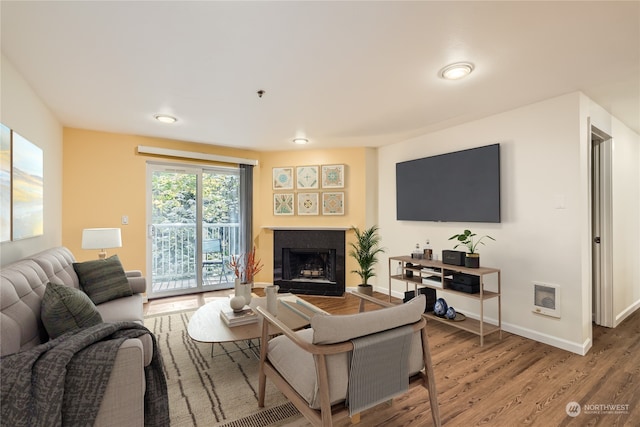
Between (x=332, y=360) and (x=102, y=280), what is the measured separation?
7.87 ft

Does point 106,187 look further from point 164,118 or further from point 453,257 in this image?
point 453,257

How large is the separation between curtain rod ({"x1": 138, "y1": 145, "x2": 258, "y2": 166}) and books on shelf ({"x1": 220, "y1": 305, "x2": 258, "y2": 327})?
272 cm

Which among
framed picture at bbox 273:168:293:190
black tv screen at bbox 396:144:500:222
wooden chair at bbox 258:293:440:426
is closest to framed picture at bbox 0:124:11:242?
wooden chair at bbox 258:293:440:426

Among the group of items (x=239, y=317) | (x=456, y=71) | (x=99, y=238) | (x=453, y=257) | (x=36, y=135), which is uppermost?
(x=456, y=71)

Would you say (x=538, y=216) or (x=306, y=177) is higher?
(x=306, y=177)

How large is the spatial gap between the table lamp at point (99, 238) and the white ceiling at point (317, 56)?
1.28 m

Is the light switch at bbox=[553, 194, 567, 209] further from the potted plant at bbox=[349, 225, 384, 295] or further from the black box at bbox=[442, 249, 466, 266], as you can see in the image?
the potted plant at bbox=[349, 225, 384, 295]

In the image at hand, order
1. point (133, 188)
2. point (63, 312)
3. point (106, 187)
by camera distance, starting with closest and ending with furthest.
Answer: point (63, 312)
point (106, 187)
point (133, 188)

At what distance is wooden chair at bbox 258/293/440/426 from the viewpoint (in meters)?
1.29

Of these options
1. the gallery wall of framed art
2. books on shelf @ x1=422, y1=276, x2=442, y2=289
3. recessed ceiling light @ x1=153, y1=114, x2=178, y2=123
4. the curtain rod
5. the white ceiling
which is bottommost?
books on shelf @ x1=422, y1=276, x2=442, y2=289

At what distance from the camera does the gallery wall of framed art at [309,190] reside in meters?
4.77

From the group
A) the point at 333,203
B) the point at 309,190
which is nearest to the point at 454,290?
the point at 333,203

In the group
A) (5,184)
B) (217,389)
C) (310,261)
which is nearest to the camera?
(5,184)

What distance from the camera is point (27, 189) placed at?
7.74 ft
